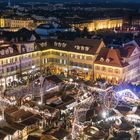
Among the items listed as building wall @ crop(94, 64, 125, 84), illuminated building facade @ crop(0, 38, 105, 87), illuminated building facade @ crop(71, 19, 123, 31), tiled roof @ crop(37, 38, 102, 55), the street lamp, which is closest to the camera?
the street lamp

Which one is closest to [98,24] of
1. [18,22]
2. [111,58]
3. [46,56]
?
[18,22]

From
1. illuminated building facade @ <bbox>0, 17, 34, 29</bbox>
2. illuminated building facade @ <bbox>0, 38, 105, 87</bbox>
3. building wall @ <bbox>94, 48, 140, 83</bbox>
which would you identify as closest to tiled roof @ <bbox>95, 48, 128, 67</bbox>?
building wall @ <bbox>94, 48, 140, 83</bbox>

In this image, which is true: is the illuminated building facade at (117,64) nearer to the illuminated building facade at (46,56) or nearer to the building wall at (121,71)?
the building wall at (121,71)

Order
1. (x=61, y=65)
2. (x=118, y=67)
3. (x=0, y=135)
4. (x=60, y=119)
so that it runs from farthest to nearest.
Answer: (x=61, y=65)
(x=118, y=67)
(x=60, y=119)
(x=0, y=135)

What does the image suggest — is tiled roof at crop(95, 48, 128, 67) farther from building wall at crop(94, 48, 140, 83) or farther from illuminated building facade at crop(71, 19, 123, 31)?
illuminated building facade at crop(71, 19, 123, 31)

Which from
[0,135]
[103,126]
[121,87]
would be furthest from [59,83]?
[0,135]

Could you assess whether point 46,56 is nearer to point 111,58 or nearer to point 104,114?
point 111,58

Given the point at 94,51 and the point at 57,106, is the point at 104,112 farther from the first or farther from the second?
the point at 94,51
